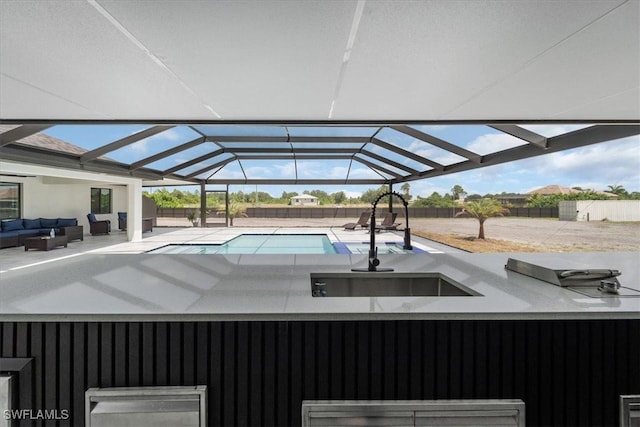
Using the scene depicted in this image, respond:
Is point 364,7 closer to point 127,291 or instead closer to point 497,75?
point 497,75

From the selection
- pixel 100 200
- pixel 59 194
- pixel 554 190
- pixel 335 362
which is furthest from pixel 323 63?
pixel 100 200

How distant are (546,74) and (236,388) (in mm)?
2224

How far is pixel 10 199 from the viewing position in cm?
1013

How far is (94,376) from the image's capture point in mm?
1271

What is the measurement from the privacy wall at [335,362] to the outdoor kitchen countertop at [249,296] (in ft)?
0.25

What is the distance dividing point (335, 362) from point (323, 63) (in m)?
1.44

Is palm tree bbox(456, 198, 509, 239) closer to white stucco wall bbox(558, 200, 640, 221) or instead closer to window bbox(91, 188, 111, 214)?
white stucco wall bbox(558, 200, 640, 221)

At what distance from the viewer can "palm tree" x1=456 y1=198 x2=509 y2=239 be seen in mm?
9617

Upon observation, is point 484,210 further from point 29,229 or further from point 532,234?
point 29,229

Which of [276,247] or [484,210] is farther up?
[484,210]

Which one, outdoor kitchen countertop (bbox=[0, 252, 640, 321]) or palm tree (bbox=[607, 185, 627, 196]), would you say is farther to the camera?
palm tree (bbox=[607, 185, 627, 196])

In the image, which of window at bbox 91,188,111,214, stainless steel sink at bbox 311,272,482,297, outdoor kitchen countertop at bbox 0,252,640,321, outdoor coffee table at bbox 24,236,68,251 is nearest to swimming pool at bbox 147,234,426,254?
outdoor coffee table at bbox 24,236,68,251

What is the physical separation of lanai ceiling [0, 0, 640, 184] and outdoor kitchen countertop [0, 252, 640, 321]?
1.11m

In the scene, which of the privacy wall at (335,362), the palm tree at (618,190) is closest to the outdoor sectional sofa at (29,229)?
the privacy wall at (335,362)
